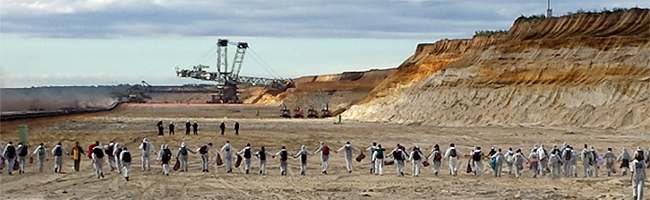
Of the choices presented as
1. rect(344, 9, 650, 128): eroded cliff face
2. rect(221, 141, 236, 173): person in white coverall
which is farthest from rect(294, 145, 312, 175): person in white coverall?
rect(344, 9, 650, 128): eroded cliff face

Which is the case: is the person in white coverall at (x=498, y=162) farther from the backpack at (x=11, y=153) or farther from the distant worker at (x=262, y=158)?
the backpack at (x=11, y=153)

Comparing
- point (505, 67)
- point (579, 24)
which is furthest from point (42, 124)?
point (579, 24)

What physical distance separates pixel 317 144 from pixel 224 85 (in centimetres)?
13094

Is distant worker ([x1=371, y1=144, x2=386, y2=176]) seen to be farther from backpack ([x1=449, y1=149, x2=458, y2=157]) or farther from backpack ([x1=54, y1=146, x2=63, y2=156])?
backpack ([x1=54, y1=146, x2=63, y2=156])

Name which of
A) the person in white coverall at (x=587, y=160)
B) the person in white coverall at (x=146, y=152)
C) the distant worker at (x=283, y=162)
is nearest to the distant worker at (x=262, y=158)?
the distant worker at (x=283, y=162)

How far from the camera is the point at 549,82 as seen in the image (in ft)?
214

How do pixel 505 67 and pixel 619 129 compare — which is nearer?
pixel 619 129

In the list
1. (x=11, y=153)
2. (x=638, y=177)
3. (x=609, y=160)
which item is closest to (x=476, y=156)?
(x=609, y=160)

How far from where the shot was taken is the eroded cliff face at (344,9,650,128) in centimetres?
6016

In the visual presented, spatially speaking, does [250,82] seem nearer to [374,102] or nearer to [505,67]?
[374,102]

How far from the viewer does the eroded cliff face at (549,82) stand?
A: 60.2 meters

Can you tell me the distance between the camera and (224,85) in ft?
585

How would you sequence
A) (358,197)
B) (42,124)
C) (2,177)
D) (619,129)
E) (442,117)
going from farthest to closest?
(42,124) < (442,117) < (619,129) < (2,177) < (358,197)

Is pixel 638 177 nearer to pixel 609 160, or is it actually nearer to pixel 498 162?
pixel 609 160
